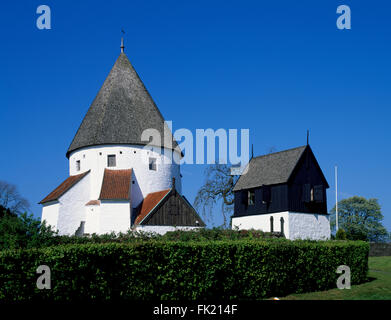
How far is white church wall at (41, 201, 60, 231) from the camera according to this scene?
4200cm

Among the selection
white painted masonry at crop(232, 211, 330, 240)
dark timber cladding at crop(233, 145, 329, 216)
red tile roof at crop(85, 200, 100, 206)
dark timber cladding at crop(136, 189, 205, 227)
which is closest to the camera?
dark timber cladding at crop(136, 189, 205, 227)

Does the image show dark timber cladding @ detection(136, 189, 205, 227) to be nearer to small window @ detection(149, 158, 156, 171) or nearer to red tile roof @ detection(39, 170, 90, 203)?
small window @ detection(149, 158, 156, 171)

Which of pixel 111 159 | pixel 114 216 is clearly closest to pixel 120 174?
pixel 111 159

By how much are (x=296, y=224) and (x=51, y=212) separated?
71.2 ft

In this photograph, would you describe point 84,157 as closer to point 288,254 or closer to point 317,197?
point 317,197

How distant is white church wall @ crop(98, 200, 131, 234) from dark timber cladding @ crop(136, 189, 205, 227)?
2072mm

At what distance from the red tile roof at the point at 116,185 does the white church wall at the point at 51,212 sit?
15.3 feet

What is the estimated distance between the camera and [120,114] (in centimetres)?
4509

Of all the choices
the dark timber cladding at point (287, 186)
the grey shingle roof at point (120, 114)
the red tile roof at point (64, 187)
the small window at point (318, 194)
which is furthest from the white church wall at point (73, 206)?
the small window at point (318, 194)

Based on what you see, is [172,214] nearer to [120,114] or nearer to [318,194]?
[120,114]

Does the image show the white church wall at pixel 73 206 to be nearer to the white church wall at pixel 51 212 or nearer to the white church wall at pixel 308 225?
the white church wall at pixel 51 212

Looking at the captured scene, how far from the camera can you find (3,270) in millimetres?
14062

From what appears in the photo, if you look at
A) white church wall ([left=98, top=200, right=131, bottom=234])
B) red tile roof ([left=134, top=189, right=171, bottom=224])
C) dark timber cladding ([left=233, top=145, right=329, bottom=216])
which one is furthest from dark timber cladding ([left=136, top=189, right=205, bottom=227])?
dark timber cladding ([left=233, top=145, right=329, bottom=216])

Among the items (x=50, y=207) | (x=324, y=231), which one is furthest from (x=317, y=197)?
(x=50, y=207)
